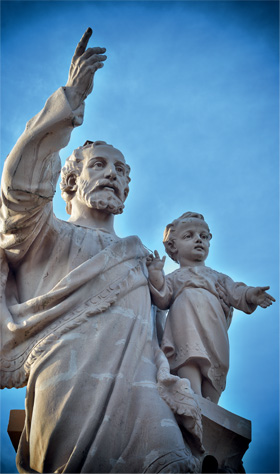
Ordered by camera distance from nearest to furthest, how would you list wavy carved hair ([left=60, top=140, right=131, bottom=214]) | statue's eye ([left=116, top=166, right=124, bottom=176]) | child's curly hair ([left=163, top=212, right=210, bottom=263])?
statue's eye ([left=116, top=166, right=124, bottom=176]), wavy carved hair ([left=60, top=140, right=131, bottom=214]), child's curly hair ([left=163, top=212, right=210, bottom=263])

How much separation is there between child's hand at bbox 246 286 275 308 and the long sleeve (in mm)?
2656

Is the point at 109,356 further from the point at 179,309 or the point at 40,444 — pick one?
the point at 179,309

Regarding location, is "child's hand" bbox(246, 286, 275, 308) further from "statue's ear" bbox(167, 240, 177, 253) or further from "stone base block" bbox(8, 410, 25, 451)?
"stone base block" bbox(8, 410, 25, 451)

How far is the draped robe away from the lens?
5.91 m

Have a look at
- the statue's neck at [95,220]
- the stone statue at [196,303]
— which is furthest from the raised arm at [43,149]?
the stone statue at [196,303]

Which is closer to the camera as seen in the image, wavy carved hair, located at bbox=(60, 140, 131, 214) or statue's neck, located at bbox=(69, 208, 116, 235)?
statue's neck, located at bbox=(69, 208, 116, 235)

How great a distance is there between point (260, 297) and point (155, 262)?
1292 mm

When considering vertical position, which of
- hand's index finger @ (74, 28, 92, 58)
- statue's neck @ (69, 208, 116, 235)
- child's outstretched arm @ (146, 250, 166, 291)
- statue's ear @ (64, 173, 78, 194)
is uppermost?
hand's index finger @ (74, 28, 92, 58)

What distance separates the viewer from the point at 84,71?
6922mm

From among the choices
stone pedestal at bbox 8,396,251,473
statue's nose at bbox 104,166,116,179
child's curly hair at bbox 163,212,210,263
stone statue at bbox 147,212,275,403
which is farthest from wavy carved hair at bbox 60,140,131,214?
stone pedestal at bbox 8,396,251,473

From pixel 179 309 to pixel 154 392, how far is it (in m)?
1.57

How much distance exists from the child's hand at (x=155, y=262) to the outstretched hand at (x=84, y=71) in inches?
79.8

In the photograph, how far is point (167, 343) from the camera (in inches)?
293

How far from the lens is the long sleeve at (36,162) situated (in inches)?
266
